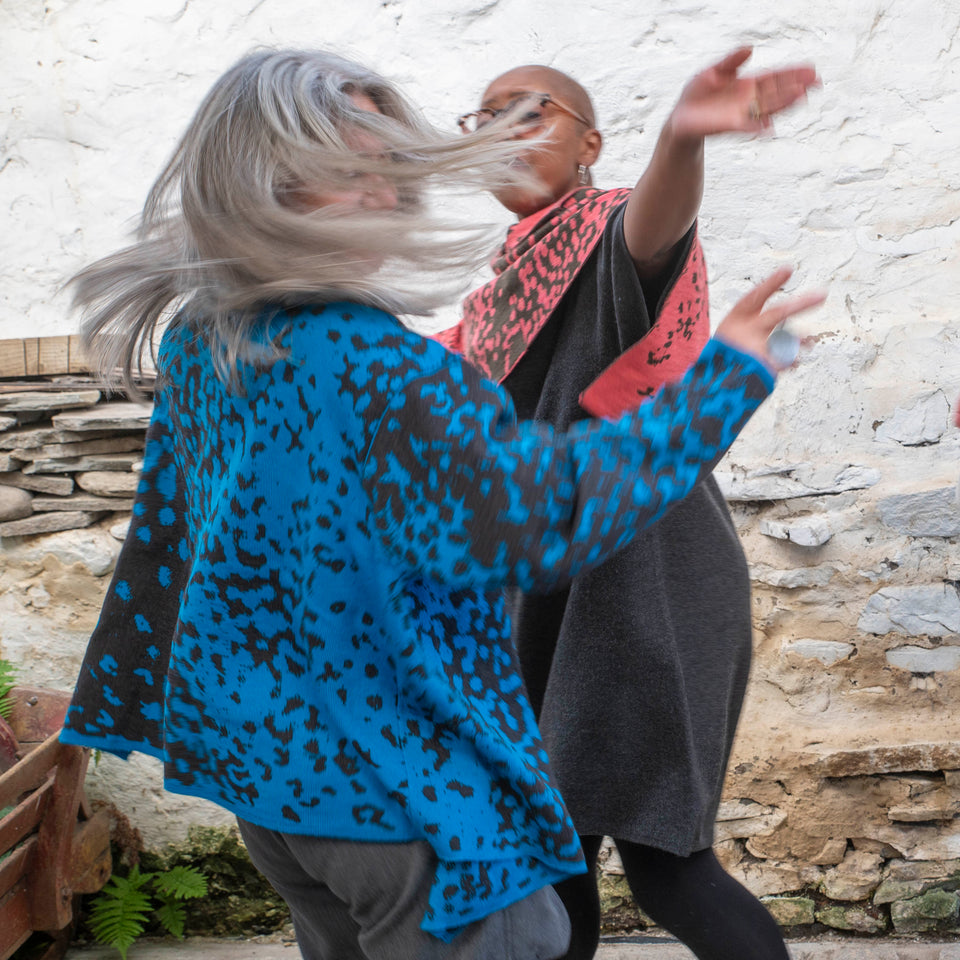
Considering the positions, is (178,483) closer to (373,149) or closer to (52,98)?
(373,149)

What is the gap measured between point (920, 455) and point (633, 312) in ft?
4.84

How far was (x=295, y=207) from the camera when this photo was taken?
2.98ft

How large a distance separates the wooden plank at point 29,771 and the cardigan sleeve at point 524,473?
4.47 feet

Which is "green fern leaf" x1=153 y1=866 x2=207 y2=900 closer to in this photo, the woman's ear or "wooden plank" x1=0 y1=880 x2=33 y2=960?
"wooden plank" x1=0 y1=880 x2=33 y2=960

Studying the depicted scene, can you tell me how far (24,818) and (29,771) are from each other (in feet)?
0.43

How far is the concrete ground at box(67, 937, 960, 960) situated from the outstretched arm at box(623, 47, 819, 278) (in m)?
1.96

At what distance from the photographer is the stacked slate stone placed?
261 centimetres

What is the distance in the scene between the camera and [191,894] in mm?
2506

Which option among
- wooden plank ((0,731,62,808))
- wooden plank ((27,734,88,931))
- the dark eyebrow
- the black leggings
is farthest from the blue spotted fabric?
wooden plank ((27,734,88,931))

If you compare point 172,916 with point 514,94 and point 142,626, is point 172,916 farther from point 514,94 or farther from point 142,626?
point 514,94

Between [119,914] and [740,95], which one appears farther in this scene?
[119,914]

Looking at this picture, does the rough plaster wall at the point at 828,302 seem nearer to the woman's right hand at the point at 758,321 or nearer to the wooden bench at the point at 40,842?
the wooden bench at the point at 40,842

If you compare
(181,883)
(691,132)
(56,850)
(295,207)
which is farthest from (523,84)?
(181,883)

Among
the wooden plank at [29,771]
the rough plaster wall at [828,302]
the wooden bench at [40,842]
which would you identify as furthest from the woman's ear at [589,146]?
the wooden bench at [40,842]
